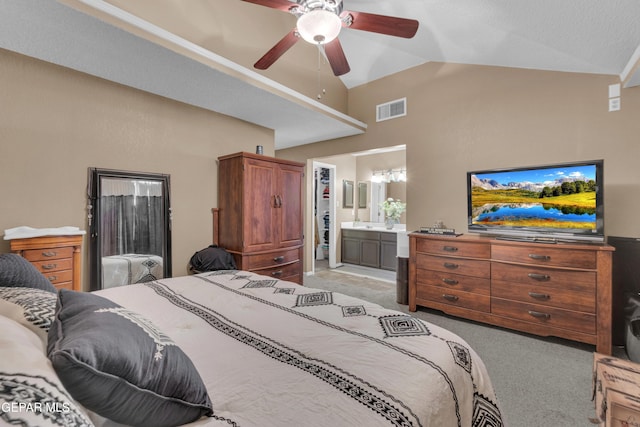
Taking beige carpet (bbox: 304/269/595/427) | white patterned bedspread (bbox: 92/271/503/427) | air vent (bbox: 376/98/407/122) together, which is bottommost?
beige carpet (bbox: 304/269/595/427)

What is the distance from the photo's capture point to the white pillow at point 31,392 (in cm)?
44

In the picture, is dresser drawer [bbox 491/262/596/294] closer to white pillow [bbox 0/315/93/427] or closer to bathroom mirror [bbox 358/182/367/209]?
white pillow [bbox 0/315/93/427]

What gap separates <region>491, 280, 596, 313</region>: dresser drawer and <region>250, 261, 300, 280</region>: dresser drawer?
2218 mm

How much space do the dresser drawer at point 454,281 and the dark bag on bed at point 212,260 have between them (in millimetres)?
2184

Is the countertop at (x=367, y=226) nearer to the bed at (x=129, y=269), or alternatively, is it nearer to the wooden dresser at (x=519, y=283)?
the wooden dresser at (x=519, y=283)

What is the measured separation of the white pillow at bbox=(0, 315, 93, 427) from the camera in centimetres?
44

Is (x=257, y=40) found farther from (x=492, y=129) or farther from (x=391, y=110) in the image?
(x=492, y=129)

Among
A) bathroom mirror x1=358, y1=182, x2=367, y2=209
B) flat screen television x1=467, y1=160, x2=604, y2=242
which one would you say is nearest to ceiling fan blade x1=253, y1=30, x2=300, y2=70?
flat screen television x1=467, y1=160, x2=604, y2=242

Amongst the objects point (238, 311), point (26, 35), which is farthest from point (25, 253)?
point (238, 311)

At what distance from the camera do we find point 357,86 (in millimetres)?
4512

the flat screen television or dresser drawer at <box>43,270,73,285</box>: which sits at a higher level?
the flat screen television

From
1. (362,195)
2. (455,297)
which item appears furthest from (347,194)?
(455,297)

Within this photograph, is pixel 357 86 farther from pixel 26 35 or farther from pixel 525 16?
pixel 26 35

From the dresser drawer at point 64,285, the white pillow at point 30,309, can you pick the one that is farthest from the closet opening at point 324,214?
the white pillow at point 30,309
